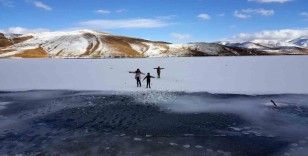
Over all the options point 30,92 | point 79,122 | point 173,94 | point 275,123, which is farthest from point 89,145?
point 30,92

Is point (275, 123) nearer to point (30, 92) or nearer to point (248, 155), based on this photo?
point (248, 155)

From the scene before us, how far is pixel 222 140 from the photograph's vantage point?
627 inches

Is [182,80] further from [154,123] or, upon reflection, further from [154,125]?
[154,125]

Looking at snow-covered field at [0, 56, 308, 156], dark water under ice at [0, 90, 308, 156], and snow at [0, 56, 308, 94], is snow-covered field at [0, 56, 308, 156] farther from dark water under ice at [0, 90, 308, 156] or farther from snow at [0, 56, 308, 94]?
snow at [0, 56, 308, 94]

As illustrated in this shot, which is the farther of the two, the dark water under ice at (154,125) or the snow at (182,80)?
the snow at (182,80)

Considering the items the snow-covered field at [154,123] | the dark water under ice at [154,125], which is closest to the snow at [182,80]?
the snow-covered field at [154,123]

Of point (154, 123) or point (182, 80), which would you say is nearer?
point (154, 123)

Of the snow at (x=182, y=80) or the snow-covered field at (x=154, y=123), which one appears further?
the snow at (x=182, y=80)

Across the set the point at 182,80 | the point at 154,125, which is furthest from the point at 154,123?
the point at 182,80

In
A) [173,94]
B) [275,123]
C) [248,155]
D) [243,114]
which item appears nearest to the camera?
[248,155]

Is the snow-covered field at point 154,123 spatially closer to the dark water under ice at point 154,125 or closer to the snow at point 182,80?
the dark water under ice at point 154,125

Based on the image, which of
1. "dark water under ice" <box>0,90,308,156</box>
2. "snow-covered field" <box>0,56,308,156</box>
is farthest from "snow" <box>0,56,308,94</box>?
"dark water under ice" <box>0,90,308,156</box>

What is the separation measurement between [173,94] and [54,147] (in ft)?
52.1

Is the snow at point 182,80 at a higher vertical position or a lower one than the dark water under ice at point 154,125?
higher
